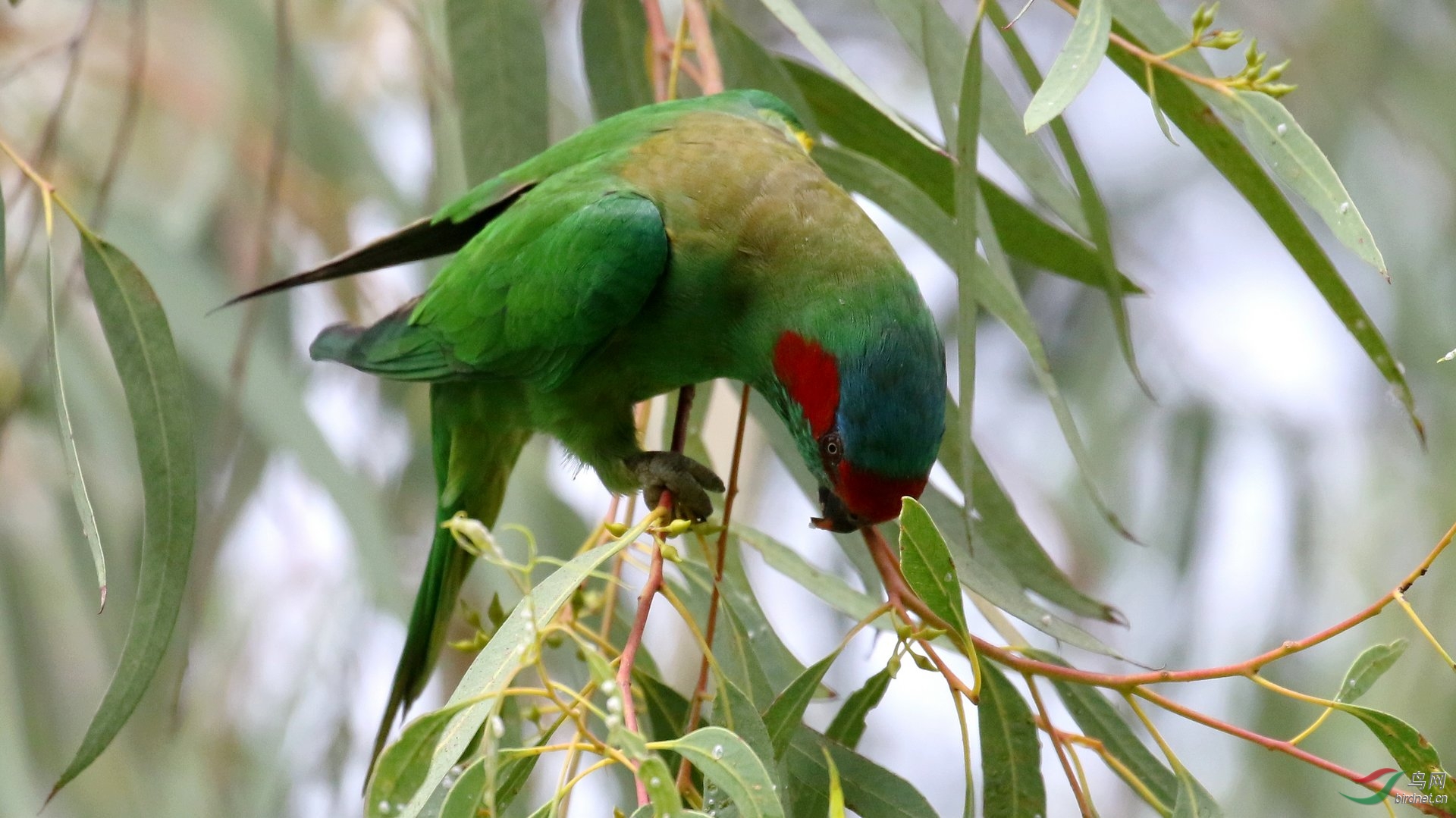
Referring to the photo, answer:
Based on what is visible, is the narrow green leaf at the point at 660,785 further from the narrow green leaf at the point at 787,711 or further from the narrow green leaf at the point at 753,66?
the narrow green leaf at the point at 753,66

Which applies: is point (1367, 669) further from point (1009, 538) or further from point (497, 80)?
point (497, 80)

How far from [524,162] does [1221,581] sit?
2.53 metres

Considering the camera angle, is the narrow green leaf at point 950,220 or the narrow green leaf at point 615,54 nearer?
the narrow green leaf at point 950,220

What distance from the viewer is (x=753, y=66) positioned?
2105 millimetres

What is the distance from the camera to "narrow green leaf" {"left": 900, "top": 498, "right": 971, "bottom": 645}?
1.12 m

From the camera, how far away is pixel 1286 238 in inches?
63.6

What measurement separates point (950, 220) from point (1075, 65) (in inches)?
22.7

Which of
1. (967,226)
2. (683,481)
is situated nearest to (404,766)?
(683,481)

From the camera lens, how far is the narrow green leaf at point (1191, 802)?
1.29 m

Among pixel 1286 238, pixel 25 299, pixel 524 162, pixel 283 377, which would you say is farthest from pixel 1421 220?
pixel 25 299

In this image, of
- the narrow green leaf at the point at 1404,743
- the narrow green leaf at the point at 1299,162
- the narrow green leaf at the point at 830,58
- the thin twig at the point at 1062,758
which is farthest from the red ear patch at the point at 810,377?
the narrow green leaf at the point at 1404,743

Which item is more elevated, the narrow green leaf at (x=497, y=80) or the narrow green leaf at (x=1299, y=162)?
the narrow green leaf at (x=497, y=80)

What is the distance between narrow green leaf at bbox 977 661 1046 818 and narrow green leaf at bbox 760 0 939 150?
2.00ft

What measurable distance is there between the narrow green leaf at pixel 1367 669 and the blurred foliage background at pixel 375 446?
1.67 m
